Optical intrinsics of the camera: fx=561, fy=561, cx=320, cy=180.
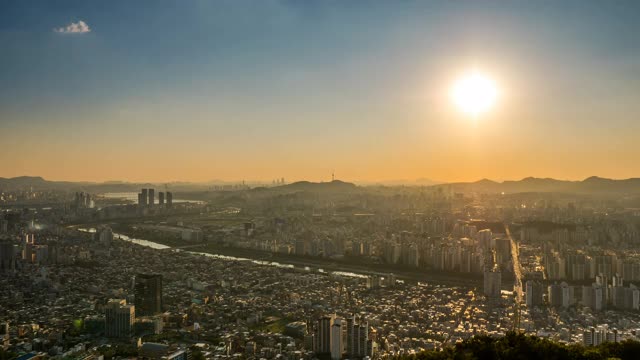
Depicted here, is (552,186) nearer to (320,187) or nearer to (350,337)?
(320,187)

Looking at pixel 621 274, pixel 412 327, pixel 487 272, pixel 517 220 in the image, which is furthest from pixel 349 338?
pixel 517 220

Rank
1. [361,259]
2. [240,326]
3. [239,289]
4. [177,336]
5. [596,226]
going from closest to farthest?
[177,336] → [240,326] → [239,289] → [361,259] → [596,226]

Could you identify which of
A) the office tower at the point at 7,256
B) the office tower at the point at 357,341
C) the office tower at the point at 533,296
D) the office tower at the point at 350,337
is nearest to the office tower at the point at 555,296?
the office tower at the point at 533,296

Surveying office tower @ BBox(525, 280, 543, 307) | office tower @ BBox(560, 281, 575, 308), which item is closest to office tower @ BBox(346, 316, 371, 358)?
office tower @ BBox(525, 280, 543, 307)

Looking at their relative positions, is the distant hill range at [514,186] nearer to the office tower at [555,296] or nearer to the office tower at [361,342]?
the office tower at [555,296]

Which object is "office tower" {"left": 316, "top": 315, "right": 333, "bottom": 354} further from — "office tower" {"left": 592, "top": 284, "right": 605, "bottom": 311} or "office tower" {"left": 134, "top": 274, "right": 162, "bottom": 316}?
"office tower" {"left": 592, "top": 284, "right": 605, "bottom": 311}

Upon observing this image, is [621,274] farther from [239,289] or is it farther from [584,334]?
[239,289]
